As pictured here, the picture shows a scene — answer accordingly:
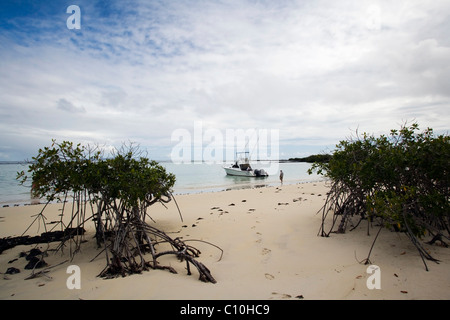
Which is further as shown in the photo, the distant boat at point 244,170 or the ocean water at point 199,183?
the distant boat at point 244,170

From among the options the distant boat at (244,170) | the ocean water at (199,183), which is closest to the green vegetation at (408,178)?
the ocean water at (199,183)

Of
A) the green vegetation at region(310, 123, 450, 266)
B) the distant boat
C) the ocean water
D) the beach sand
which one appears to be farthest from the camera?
the distant boat

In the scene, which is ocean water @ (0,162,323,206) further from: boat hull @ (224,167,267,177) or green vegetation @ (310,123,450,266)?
green vegetation @ (310,123,450,266)

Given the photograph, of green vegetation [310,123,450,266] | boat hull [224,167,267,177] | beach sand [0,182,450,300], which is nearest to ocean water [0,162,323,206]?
boat hull [224,167,267,177]

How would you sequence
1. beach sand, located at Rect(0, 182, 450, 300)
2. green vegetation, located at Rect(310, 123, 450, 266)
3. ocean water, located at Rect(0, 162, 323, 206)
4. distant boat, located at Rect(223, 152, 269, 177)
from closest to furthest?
beach sand, located at Rect(0, 182, 450, 300)
green vegetation, located at Rect(310, 123, 450, 266)
ocean water, located at Rect(0, 162, 323, 206)
distant boat, located at Rect(223, 152, 269, 177)

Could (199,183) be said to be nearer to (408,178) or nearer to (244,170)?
(244,170)


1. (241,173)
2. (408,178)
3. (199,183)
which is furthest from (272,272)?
(241,173)

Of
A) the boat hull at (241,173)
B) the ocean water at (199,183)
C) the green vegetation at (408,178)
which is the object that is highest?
the green vegetation at (408,178)

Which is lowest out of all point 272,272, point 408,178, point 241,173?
point 241,173

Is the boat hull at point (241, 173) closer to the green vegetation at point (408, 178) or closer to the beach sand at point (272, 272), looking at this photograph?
the beach sand at point (272, 272)

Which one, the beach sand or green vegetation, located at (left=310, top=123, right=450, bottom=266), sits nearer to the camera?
the beach sand

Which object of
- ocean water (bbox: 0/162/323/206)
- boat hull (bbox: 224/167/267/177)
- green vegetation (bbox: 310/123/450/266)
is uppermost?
green vegetation (bbox: 310/123/450/266)
